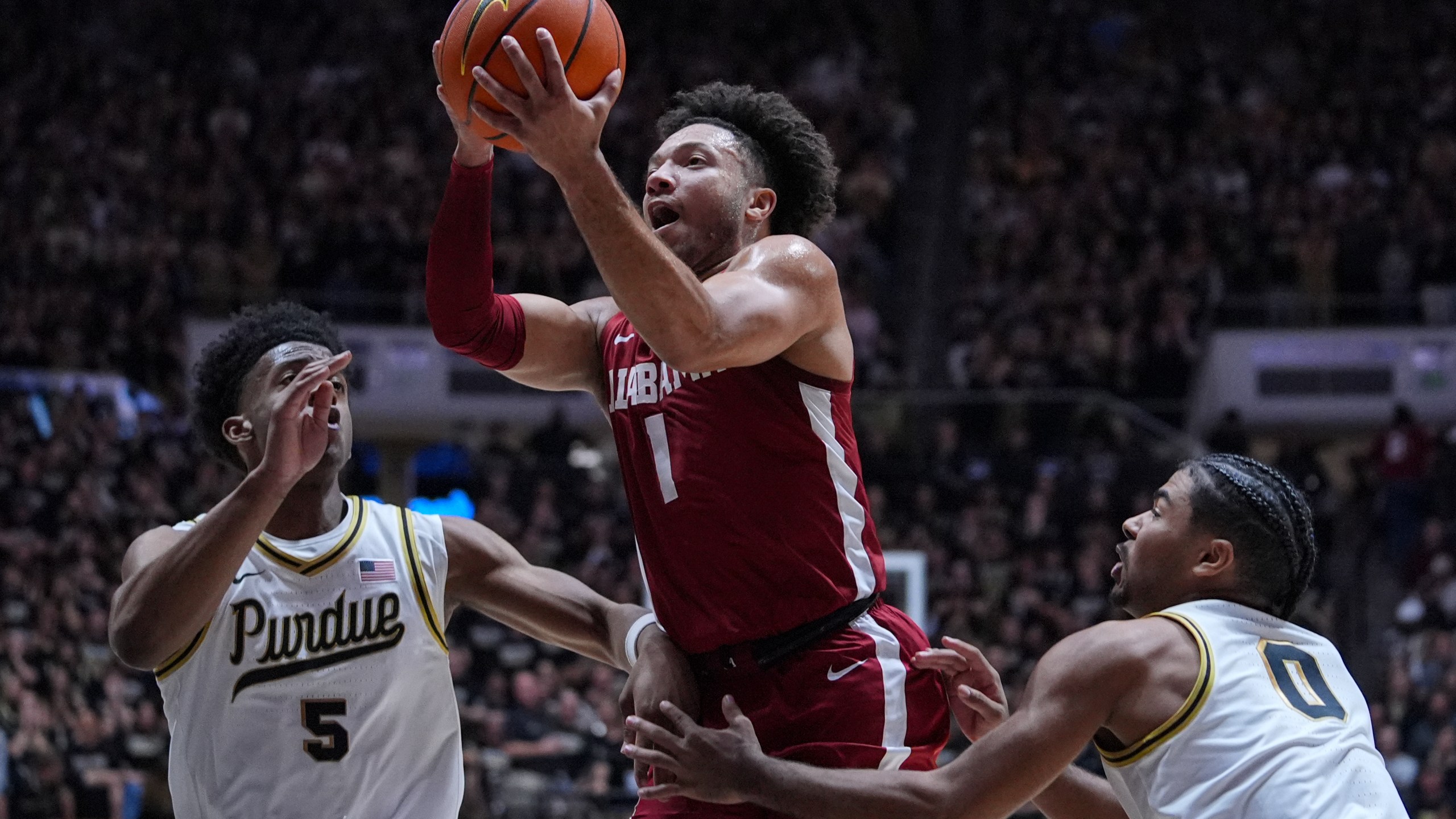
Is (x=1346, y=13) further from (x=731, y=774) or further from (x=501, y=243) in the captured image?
(x=731, y=774)

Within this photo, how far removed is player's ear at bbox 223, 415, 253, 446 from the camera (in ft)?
12.4

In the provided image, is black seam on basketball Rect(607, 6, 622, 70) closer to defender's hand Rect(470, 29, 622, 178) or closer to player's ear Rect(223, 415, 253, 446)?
defender's hand Rect(470, 29, 622, 178)

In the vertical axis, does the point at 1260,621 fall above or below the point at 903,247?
below

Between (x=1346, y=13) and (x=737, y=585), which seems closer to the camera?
(x=737, y=585)

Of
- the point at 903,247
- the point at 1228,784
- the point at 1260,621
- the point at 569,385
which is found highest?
the point at 903,247

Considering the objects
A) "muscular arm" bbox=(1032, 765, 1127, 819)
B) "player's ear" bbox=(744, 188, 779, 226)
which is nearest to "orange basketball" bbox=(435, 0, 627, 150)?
"player's ear" bbox=(744, 188, 779, 226)

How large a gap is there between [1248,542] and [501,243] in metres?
14.0

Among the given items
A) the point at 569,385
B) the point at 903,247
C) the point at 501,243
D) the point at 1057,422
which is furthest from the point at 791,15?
the point at 569,385

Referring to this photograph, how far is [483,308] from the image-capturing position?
11.7 ft

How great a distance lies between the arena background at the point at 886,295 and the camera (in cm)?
1212

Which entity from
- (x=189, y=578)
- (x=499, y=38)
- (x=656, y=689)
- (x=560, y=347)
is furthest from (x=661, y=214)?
(x=189, y=578)

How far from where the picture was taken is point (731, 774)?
124 inches

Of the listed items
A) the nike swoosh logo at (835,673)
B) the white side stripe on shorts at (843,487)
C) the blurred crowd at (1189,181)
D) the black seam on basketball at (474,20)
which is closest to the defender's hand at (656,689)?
the nike swoosh logo at (835,673)

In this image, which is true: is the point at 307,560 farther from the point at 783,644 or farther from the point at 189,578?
the point at 783,644
